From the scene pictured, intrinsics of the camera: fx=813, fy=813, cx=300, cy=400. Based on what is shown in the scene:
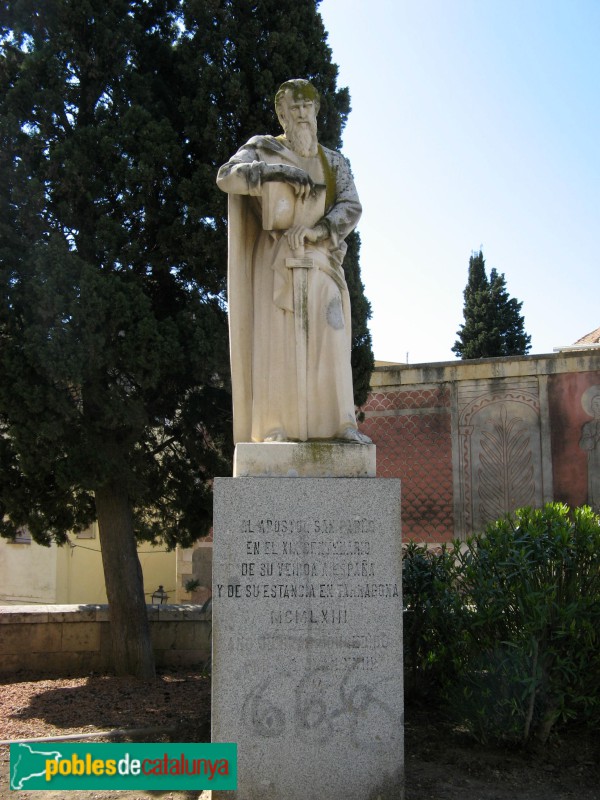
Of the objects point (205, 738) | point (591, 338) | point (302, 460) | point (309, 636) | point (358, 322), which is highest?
point (591, 338)

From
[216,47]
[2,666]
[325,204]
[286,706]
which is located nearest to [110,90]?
[216,47]

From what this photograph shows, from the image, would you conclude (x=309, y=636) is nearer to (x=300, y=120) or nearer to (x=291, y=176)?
(x=291, y=176)

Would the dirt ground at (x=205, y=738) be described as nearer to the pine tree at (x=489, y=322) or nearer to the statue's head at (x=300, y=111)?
the statue's head at (x=300, y=111)

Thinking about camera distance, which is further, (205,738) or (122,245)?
(122,245)

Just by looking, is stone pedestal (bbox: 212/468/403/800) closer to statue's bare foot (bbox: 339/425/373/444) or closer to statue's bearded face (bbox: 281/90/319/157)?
statue's bare foot (bbox: 339/425/373/444)

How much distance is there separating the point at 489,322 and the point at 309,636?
1928 centimetres

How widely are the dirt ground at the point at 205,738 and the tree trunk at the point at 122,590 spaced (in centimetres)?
23

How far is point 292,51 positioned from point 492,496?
7.02 meters

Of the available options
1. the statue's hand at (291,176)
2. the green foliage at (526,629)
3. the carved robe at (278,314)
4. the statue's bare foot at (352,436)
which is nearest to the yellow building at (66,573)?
the green foliage at (526,629)

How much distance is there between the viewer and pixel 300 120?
504 centimetres

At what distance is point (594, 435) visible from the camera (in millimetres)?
11742

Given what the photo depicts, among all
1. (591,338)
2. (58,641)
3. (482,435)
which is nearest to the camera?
(58,641)

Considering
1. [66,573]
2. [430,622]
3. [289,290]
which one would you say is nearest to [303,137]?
[289,290]

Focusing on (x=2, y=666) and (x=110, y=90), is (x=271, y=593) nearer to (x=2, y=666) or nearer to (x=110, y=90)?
(x=2, y=666)
